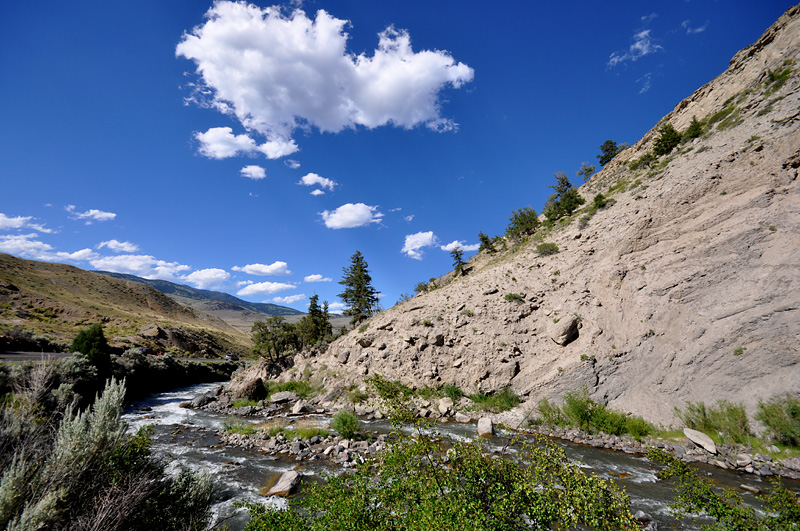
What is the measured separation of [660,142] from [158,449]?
148ft

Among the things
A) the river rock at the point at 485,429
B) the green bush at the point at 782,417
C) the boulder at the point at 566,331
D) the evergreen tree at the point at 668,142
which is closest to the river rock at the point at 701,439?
the green bush at the point at 782,417

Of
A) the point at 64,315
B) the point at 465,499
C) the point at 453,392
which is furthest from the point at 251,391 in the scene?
the point at 64,315

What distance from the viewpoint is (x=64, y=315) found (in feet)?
186

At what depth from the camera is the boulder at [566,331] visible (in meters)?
20.8

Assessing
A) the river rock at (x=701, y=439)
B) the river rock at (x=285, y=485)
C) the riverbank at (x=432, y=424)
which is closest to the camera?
the river rock at (x=285, y=485)

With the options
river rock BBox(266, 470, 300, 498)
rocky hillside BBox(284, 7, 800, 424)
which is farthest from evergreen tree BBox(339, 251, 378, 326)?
river rock BBox(266, 470, 300, 498)

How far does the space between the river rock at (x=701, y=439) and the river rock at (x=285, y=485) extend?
17263 millimetres

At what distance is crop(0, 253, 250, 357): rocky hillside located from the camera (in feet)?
127

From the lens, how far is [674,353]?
662 inches

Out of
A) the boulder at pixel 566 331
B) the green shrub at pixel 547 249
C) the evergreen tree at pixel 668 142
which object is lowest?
the boulder at pixel 566 331

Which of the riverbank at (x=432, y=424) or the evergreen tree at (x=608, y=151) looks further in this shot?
the evergreen tree at (x=608, y=151)

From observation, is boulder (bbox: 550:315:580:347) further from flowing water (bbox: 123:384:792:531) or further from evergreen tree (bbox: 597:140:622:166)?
evergreen tree (bbox: 597:140:622:166)

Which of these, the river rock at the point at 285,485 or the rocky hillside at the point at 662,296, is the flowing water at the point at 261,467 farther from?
the rocky hillside at the point at 662,296

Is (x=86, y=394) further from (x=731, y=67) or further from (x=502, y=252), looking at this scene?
(x=731, y=67)
